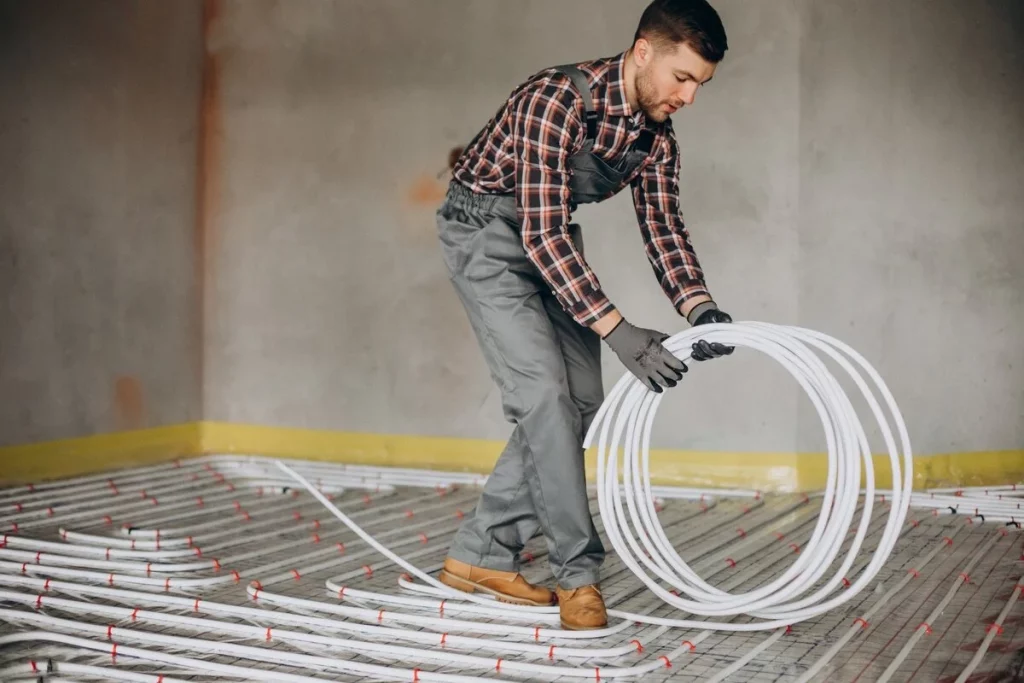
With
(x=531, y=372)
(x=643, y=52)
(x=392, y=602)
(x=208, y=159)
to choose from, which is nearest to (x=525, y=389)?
(x=531, y=372)

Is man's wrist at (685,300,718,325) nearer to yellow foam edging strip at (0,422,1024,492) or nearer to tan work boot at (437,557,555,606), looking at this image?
tan work boot at (437,557,555,606)

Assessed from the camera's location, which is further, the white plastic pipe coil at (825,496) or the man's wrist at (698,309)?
the man's wrist at (698,309)

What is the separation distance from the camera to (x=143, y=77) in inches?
233

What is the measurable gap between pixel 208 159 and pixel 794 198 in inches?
122

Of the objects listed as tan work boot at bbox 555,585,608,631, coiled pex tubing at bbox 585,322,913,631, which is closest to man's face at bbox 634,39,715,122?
coiled pex tubing at bbox 585,322,913,631

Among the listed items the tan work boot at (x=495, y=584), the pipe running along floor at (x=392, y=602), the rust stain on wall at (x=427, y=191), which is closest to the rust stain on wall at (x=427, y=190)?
the rust stain on wall at (x=427, y=191)

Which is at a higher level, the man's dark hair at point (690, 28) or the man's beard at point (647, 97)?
the man's dark hair at point (690, 28)

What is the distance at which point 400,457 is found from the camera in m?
6.05

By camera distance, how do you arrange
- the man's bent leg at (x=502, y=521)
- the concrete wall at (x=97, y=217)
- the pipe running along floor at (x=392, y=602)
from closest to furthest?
the pipe running along floor at (x=392, y=602) → the man's bent leg at (x=502, y=521) → the concrete wall at (x=97, y=217)

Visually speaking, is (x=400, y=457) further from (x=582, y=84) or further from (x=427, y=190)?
(x=582, y=84)

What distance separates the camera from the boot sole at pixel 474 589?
11.1 ft

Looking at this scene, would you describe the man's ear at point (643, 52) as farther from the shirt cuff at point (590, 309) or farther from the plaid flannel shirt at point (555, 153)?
the shirt cuff at point (590, 309)

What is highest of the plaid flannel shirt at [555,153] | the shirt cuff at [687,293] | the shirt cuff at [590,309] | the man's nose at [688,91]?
the man's nose at [688,91]

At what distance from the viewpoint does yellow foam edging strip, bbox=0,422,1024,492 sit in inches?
211
